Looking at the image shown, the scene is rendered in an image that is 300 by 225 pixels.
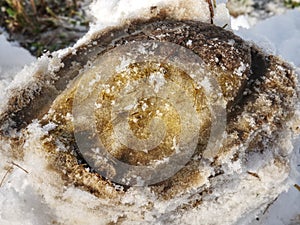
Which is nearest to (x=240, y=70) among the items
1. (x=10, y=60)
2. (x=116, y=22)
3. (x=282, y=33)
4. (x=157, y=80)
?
(x=157, y=80)

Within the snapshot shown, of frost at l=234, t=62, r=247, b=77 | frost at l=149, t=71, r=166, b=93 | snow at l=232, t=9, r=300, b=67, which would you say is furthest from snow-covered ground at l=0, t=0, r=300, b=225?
frost at l=149, t=71, r=166, b=93

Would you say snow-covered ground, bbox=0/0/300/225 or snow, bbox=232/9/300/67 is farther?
snow, bbox=232/9/300/67

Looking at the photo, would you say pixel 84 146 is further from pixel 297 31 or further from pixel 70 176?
pixel 297 31

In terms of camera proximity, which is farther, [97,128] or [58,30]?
[58,30]

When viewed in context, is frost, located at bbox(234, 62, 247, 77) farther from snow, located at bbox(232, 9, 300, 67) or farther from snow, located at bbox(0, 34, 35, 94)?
snow, located at bbox(0, 34, 35, 94)

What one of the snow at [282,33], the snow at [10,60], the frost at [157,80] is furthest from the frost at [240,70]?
the snow at [10,60]

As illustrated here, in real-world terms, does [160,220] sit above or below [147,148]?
below

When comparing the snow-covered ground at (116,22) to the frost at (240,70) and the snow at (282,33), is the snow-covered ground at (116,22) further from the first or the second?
the frost at (240,70)

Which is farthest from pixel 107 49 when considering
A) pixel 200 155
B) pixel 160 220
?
pixel 160 220

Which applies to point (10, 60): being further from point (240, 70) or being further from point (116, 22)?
point (240, 70)
